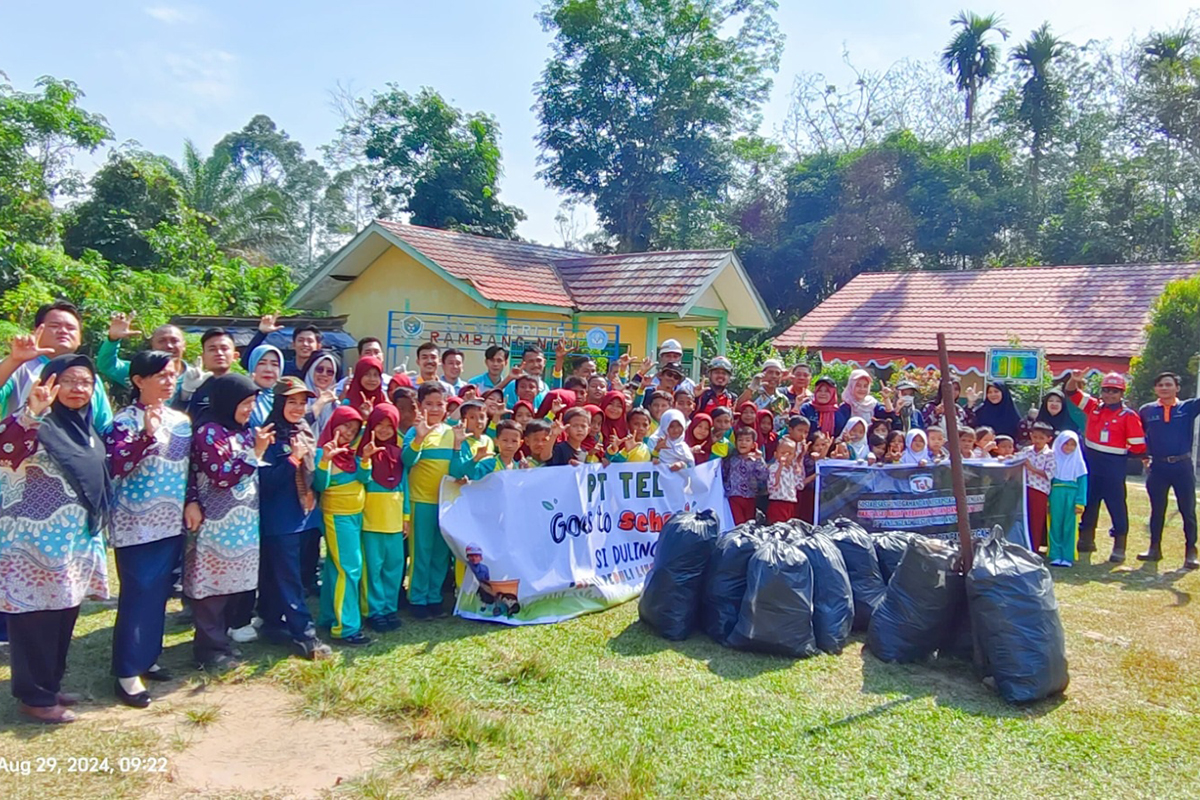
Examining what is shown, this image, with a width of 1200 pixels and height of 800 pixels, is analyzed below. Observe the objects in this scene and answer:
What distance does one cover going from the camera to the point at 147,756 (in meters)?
3.46

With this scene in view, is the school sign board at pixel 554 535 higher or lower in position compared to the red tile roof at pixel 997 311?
lower


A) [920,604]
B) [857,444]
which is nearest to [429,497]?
[920,604]

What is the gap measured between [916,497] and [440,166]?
877 inches

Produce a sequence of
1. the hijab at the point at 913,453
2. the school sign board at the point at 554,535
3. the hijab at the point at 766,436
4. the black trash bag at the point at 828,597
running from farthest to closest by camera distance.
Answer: the hijab at the point at 913,453, the hijab at the point at 766,436, the school sign board at the point at 554,535, the black trash bag at the point at 828,597

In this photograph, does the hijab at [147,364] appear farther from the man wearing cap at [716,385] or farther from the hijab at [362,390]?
the man wearing cap at [716,385]

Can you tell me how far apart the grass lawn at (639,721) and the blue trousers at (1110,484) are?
2.82m

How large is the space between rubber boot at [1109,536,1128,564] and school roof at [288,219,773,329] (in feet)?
23.7

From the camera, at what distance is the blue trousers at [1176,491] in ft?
24.7

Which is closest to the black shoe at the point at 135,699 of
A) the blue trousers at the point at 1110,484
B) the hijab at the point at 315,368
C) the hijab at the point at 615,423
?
the hijab at the point at 315,368

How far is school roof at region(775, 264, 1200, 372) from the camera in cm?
1825

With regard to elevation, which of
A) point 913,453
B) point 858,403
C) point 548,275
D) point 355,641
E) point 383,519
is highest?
point 548,275

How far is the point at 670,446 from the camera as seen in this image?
20.7 feet

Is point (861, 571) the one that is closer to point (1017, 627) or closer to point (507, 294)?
point (1017, 627)

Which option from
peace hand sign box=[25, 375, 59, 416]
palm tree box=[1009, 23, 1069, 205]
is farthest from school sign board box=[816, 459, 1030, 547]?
palm tree box=[1009, 23, 1069, 205]
